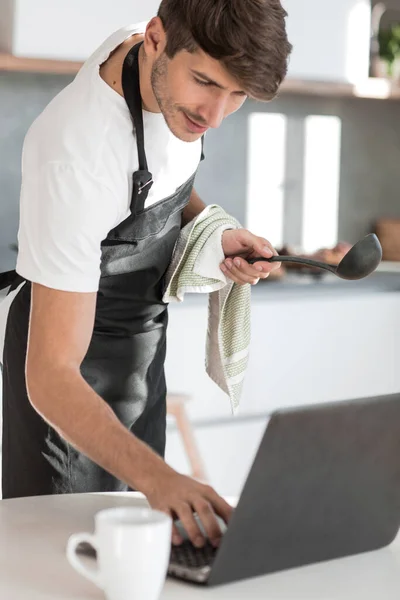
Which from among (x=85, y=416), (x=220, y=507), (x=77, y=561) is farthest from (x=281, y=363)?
(x=77, y=561)

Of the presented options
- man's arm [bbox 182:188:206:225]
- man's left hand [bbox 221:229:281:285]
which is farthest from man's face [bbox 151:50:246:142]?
man's arm [bbox 182:188:206:225]

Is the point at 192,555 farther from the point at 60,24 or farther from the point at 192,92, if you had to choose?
the point at 60,24

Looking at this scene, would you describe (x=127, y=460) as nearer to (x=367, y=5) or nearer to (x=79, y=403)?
(x=79, y=403)

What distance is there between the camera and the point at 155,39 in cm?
175

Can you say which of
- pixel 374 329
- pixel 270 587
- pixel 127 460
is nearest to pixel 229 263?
pixel 127 460

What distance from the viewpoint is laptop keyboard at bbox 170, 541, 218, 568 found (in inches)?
48.9

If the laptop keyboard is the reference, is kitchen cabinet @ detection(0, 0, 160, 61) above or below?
above

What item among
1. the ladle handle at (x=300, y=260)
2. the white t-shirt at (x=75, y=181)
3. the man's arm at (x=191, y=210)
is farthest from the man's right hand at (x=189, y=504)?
the man's arm at (x=191, y=210)

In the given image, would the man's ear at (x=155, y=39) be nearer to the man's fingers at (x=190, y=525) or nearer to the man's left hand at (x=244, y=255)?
the man's left hand at (x=244, y=255)

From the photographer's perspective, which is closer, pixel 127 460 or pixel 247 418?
pixel 127 460

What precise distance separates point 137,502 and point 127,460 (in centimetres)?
19

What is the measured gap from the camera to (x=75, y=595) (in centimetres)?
118

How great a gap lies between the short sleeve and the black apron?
0.87 ft

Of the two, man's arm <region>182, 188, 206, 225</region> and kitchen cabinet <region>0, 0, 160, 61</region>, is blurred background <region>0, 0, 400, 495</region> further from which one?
man's arm <region>182, 188, 206, 225</region>
